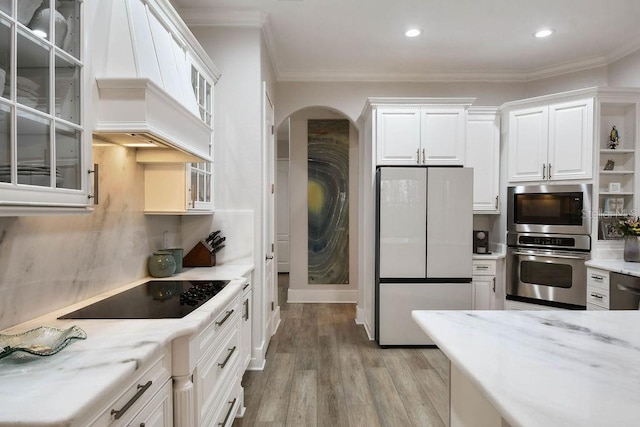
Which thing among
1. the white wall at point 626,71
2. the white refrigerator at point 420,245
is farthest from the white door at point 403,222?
the white wall at point 626,71

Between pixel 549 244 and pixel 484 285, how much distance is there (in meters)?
0.75

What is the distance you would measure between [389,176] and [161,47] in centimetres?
226

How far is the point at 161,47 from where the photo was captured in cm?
188

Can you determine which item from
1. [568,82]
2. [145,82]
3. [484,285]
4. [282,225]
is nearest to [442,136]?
[484,285]

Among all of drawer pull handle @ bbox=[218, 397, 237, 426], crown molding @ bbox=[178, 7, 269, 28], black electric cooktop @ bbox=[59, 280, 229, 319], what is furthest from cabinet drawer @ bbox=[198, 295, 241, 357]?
crown molding @ bbox=[178, 7, 269, 28]

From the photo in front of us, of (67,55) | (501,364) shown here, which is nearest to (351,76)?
(67,55)

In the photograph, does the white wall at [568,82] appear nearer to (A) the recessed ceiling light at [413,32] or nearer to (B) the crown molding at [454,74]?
(B) the crown molding at [454,74]

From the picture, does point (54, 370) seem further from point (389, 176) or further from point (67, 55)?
point (389, 176)

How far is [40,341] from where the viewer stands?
3.61 feet

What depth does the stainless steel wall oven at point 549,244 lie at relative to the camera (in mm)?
3465

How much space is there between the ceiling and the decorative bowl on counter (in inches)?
102

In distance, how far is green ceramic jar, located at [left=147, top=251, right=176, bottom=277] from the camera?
2354mm

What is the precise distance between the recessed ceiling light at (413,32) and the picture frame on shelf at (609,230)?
8.22 ft

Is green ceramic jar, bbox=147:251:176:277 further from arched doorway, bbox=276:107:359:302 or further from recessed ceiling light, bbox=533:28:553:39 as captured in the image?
recessed ceiling light, bbox=533:28:553:39
